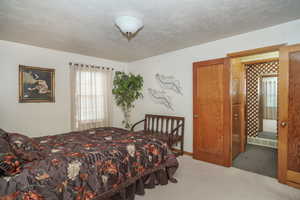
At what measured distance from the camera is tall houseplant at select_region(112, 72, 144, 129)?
456 cm

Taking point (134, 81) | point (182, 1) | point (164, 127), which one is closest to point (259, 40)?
point (182, 1)

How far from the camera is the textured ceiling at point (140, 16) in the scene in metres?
1.97

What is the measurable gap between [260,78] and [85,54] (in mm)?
5268

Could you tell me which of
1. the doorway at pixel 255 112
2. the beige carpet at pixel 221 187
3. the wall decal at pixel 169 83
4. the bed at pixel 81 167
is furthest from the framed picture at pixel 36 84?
the doorway at pixel 255 112

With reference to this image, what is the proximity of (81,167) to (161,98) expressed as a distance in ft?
9.65

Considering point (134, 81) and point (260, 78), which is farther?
point (260, 78)

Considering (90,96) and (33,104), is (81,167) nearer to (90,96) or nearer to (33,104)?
(33,104)

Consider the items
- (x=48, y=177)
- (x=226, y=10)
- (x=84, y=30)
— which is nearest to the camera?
(x=48, y=177)

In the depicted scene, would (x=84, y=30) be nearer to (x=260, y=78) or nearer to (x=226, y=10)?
(x=226, y=10)

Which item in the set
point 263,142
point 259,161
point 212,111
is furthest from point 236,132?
point 263,142

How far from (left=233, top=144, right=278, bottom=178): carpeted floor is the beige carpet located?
260 millimetres

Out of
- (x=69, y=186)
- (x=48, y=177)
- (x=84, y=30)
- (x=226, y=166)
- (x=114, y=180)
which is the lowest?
(x=226, y=166)

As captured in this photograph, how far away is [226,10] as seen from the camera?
211 centimetres

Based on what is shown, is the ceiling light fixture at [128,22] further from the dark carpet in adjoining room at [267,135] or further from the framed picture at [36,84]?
the dark carpet in adjoining room at [267,135]
